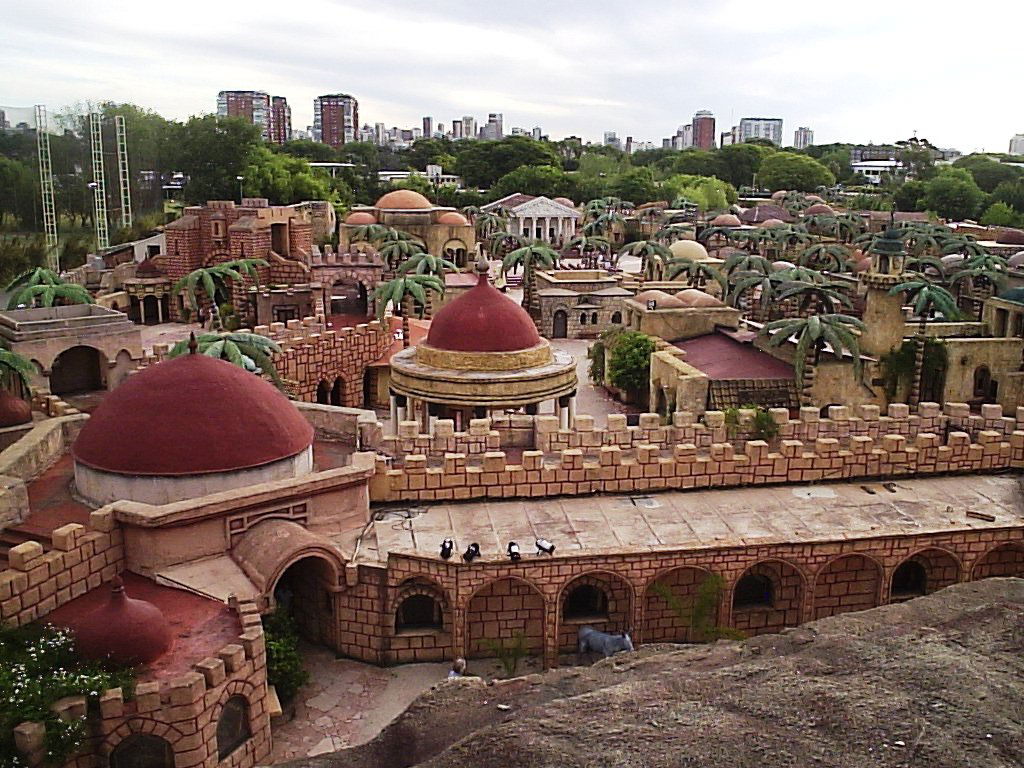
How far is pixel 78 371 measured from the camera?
90.7 ft

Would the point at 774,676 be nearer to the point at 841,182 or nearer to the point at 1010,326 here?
the point at 1010,326

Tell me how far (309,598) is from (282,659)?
193 centimetres

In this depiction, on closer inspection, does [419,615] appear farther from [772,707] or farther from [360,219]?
[360,219]

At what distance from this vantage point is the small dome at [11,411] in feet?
63.0

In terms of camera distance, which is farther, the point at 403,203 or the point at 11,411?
the point at 403,203

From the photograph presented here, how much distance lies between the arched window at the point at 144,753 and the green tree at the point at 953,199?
101 meters

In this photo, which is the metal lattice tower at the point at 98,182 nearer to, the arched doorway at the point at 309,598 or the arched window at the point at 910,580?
the arched doorway at the point at 309,598

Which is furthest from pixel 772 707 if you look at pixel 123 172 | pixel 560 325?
pixel 123 172

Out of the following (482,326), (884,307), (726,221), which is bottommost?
(884,307)

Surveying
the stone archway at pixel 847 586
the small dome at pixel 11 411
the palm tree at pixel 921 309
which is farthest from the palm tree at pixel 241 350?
the palm tree at pixel 921 309

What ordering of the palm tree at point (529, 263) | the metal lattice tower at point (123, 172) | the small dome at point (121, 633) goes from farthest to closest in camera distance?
the metal lattice tower at point (123, 172)
the palm tree at point (529, 263)
the small dome at point (121, 633)

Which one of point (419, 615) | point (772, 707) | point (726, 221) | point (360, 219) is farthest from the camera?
point (726, 221)

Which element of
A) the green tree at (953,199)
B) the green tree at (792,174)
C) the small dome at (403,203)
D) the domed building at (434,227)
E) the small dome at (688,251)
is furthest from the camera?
the green tree at (792,174)

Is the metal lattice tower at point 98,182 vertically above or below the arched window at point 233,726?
above
